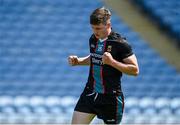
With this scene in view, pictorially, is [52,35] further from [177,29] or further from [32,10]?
[177,29]

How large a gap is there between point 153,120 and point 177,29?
50.7 inches

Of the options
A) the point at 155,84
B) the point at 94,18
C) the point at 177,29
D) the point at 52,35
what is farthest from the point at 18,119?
the point at 94,18

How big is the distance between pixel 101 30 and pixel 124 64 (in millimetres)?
261

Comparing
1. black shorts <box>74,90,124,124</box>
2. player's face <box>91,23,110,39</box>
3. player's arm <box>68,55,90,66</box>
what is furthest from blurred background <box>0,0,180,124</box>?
player's face <box>91,23,110,39</box>

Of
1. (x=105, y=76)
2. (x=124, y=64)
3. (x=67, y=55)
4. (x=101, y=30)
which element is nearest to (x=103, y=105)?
(x=105, y=76)

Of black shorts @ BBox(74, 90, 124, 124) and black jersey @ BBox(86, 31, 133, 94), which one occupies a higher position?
black jersey @ BBox(86, 31, 133, 94)

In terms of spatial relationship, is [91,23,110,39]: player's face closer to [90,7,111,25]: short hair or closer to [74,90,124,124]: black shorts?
[90,7,111,25]: short hair

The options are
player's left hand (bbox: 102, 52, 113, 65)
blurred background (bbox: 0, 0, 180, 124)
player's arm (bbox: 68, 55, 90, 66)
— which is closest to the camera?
player's left hand (bbox: 102, 52, 113, 65)

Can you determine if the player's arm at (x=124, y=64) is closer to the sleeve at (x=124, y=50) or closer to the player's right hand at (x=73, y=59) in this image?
the sleeve at (x=124, y=50)

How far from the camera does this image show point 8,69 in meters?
6.61

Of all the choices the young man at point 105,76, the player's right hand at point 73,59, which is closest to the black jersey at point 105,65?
the young man at point 105,76

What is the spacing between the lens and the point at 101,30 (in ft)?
12.0

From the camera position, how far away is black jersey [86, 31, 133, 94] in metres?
3.72

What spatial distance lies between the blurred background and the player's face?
239 cm
